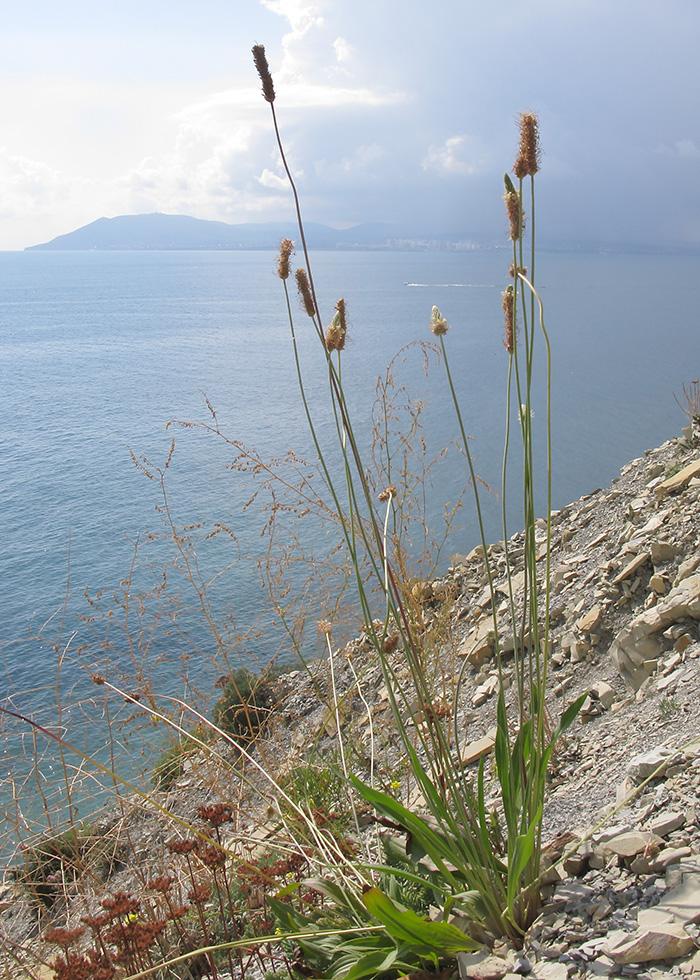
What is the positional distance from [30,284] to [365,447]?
57.1 metres

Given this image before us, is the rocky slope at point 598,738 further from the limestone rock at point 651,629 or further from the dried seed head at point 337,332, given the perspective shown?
the dried seed head at point 337,332

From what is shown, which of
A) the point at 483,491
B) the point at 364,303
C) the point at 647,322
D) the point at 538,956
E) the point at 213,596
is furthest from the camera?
the point at 364,303

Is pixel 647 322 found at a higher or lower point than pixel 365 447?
higher

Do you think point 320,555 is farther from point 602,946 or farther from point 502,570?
point 602,946

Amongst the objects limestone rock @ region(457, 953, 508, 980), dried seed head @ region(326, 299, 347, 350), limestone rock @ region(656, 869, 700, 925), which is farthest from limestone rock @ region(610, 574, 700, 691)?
dried seed head @ region(326, 299, 347, 350)

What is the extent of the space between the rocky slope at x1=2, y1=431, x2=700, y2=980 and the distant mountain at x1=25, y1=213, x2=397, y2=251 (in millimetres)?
122225

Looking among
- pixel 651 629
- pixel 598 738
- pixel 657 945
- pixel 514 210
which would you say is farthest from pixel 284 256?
pixel 651 629

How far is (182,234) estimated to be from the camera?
151625 mm

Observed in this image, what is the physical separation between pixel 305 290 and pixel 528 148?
510 mm

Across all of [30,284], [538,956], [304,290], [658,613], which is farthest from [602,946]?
[30,284]

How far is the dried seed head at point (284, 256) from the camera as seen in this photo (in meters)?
1.35

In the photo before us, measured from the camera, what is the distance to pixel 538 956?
1.39m

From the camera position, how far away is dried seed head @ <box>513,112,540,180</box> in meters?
1.31

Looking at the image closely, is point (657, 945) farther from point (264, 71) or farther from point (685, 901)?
point (264, 71)
